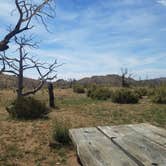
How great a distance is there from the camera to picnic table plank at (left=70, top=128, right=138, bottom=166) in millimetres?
2693

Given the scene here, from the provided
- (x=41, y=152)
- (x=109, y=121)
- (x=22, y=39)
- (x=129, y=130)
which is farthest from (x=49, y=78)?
(x=129, y=130)

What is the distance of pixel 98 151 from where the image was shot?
10.0ft

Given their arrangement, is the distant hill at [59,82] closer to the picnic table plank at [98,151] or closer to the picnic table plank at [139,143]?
the picnic table plank at [139,143]

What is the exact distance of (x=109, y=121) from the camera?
12219mm

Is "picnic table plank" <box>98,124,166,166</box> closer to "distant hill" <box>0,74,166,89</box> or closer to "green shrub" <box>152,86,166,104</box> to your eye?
"distant hill" <box>0,74,166,89</box>

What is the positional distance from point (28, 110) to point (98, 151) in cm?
1053

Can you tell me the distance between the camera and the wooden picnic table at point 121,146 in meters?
2.69

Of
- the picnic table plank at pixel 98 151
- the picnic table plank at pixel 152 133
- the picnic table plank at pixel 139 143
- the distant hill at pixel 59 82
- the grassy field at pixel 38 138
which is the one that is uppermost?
the distant hill at pixel 59 82

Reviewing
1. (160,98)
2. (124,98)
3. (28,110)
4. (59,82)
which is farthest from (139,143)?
(59,82)

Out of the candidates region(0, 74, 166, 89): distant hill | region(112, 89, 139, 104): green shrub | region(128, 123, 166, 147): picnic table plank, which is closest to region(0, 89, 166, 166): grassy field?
region(128, 123, 166, 147): picnic table plank

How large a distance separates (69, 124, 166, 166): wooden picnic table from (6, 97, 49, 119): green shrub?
360 inches

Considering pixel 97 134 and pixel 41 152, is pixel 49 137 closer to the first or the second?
pixel 41 152

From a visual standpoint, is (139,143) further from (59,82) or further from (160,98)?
(59,82)

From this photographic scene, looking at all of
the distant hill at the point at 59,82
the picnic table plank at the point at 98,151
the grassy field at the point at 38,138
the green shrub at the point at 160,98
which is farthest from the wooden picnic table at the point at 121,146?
the green shrub at the point at 160,98
